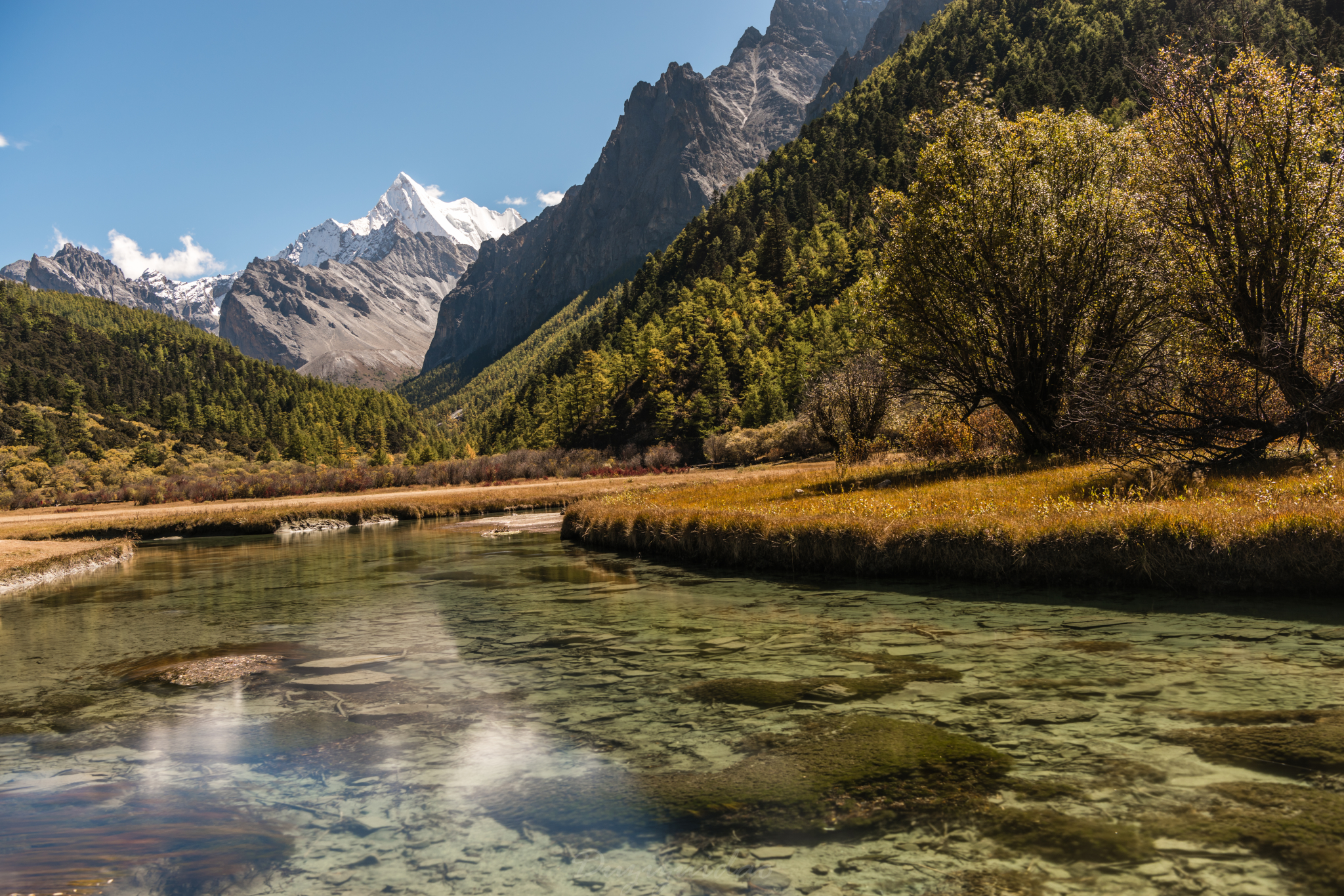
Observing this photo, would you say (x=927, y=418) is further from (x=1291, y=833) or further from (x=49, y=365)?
(x=49, y=365)

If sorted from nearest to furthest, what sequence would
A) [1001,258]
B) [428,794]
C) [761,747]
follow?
1. [428,794]
2. [761,747]
3. [1001,258]

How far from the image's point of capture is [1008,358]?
26734 millimetres

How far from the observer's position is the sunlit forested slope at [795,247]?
375ft

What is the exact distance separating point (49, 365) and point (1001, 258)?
800ft

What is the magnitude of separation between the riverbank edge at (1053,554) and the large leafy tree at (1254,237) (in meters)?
5.18

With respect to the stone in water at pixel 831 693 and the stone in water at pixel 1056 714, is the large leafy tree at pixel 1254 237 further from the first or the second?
the stone in water at pixel 831 693

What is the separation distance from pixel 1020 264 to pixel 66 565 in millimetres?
42681

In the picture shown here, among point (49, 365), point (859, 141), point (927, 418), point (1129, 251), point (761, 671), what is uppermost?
point (859, 141)

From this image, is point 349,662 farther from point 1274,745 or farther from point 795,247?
point 795,247

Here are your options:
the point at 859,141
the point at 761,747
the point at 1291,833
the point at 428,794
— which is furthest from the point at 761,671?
the point at 859,141

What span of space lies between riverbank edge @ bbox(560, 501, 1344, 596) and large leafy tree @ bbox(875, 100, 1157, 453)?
10.0 meters

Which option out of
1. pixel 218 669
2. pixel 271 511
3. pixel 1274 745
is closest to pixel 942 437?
pixel 1274 745

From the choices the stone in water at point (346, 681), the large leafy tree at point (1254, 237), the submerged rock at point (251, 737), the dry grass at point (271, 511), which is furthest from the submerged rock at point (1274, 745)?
the dry grass at point (271, 511)

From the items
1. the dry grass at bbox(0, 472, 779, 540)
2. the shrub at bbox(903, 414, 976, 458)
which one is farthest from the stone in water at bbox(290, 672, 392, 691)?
the dry grass at bbox(0, 472, 779, 540)
